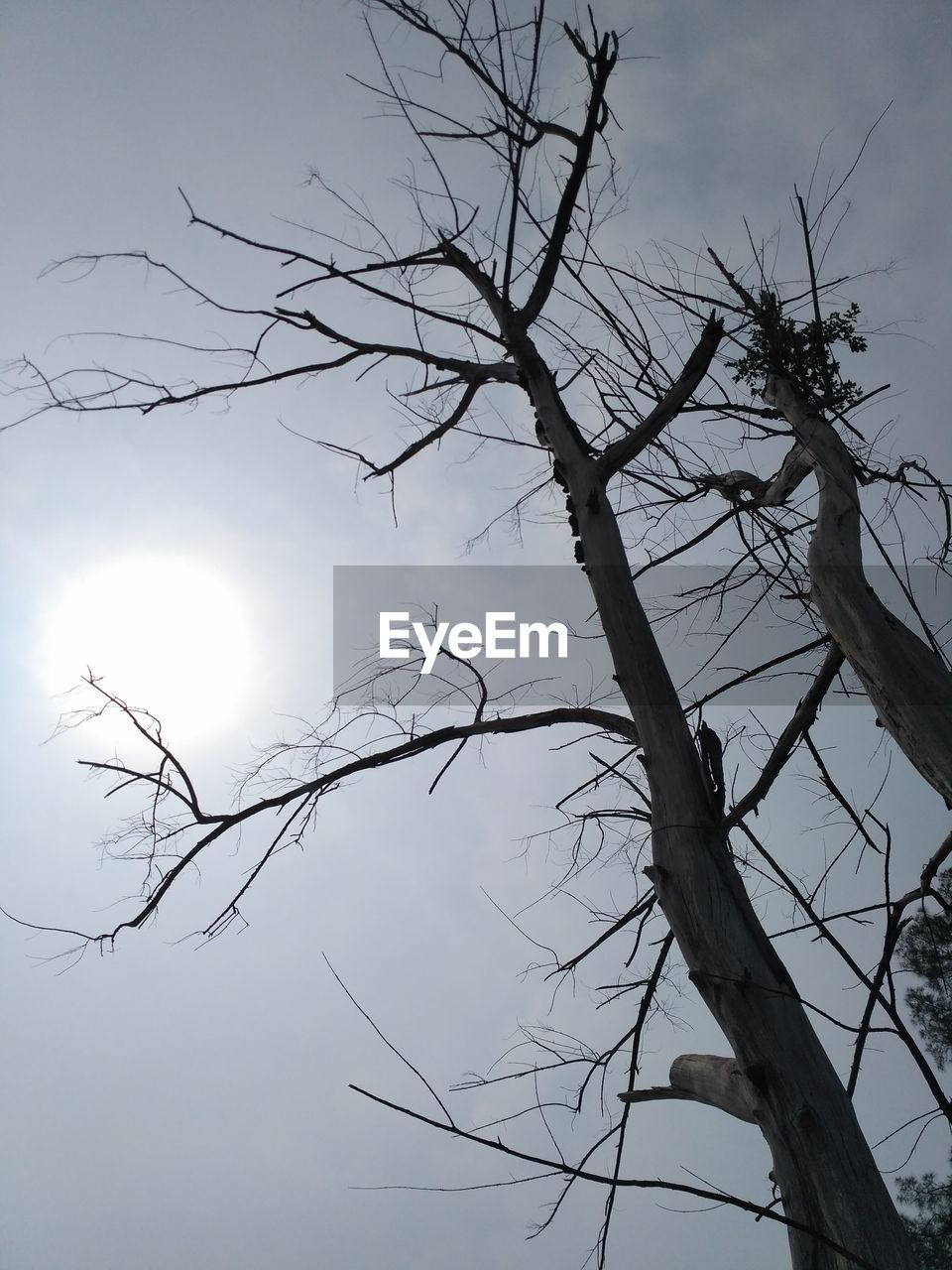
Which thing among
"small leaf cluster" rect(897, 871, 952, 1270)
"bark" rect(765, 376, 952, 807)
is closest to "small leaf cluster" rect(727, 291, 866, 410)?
"bark" rect(765, 376, 952, 807)

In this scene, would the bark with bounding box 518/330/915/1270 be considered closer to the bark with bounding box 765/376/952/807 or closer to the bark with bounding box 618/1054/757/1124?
the bark with bounding box 618/1054/757/1124

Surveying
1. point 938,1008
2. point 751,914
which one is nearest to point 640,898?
point 751,914

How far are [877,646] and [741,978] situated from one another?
2.88ft

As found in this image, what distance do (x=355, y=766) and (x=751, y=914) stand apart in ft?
4.71

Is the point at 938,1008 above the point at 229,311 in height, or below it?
below

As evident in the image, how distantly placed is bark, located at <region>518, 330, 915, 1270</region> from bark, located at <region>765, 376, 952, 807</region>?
0.51 metres

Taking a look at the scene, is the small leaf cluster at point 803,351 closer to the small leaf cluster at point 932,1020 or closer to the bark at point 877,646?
the bark at point 877,646

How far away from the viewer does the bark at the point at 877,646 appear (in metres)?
1.64

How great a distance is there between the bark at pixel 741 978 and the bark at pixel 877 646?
51 centimetres

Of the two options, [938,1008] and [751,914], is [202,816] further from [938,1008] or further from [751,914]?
[938,1008]

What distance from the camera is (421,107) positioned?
272 centimetres

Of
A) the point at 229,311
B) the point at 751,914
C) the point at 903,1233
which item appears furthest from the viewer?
the point at 229,311

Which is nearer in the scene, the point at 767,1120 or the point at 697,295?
the point at 767,1120

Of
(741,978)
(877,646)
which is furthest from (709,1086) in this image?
(877,646)
